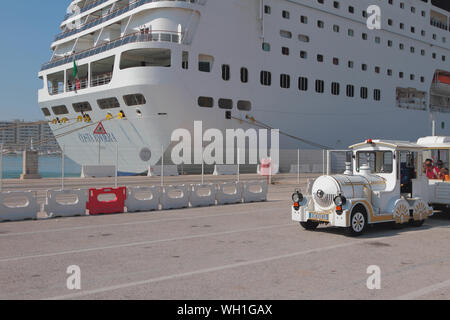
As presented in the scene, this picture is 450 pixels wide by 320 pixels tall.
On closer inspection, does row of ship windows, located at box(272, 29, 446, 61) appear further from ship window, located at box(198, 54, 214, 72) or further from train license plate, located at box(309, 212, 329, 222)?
train license plate, located at box(309, 212, 329, 222)

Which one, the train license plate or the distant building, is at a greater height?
the distant building

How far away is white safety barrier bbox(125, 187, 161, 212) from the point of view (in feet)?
43.5

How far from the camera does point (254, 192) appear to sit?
16188 millimetres

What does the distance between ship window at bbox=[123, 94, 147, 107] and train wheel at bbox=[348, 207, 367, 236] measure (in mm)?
18377

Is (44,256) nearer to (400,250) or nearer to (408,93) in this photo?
(400,250)

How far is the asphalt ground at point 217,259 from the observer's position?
5.15m

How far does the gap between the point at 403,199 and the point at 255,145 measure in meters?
19.2

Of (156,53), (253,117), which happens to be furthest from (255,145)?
(156,53)

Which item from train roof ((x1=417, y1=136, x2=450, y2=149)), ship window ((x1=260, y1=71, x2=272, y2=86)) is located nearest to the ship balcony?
ship window ((x1=260, y1=71, x2=272, y2=86))

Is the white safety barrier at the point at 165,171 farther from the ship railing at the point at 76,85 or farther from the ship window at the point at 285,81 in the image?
the ship window at the point at 285,81

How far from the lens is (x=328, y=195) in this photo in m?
9.25

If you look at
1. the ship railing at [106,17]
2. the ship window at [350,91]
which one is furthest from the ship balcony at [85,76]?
the ship window at [350,91]

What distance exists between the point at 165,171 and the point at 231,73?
7414mm

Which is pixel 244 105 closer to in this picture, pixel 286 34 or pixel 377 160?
pixel 286 34
